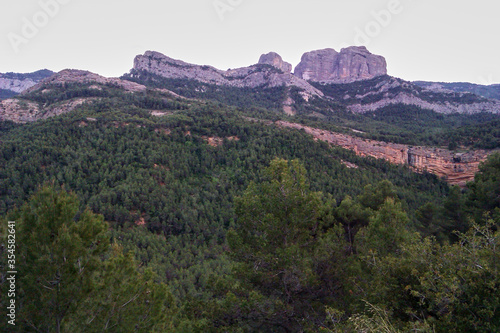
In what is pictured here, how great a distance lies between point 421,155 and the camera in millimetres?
50219

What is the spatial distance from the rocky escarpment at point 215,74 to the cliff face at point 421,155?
73.1 m

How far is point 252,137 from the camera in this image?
51.9 m

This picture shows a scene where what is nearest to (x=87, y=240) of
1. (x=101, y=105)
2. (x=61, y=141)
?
(x=61, y=141)

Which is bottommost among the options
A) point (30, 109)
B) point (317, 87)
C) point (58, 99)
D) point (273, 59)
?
point (30, 109)

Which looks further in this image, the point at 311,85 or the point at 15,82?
the point at 15,82

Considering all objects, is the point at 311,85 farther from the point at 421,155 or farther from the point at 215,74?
the point at 421,155

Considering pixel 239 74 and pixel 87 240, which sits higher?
pixel 239 74

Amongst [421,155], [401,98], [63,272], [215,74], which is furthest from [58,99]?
[401,98]

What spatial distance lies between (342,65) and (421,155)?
422ft

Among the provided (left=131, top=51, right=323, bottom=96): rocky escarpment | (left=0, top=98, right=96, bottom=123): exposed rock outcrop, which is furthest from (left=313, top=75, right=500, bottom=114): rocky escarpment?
(left=0, top=98, right=96, bottom=123): exposed rock outcrop

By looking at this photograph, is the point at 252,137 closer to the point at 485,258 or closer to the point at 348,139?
the point at 348,139

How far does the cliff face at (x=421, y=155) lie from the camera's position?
145 ft

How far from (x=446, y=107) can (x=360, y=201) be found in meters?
115

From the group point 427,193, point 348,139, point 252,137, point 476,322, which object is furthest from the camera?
point 348,139
